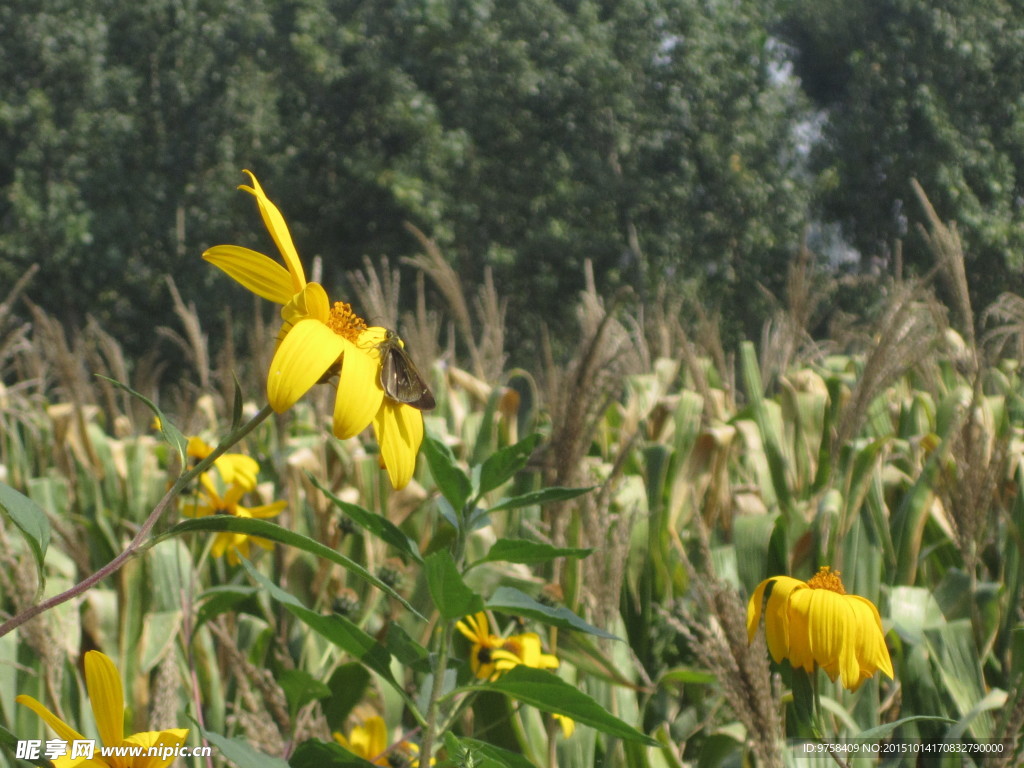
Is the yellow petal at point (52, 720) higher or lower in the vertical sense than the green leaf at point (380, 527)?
lower

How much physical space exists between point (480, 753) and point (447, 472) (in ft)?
0.78

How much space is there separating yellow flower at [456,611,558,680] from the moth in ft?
1.92

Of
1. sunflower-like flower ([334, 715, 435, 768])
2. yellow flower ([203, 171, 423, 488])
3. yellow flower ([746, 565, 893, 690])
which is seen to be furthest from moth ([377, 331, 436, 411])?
sunflower-like flower ([334, 715, 435, 768])

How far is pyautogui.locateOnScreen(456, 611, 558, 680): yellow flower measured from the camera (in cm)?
119

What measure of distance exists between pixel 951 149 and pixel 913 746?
13451 millimetres

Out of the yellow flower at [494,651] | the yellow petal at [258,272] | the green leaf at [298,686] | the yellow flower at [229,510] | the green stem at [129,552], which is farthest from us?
the yellow flower at [229,510]

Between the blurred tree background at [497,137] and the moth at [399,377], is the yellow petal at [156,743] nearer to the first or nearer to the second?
the moth at [399,377]

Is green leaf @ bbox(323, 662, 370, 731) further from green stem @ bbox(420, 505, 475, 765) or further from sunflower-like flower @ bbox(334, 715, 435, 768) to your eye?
green stem @ bbox(420, 505, 475, 765)

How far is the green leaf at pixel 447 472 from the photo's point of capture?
2.85 feet

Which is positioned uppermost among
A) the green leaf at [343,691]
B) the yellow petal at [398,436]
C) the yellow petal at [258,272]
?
the yellow petal at [258,272]

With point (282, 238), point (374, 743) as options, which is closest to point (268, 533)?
point (282, 238)

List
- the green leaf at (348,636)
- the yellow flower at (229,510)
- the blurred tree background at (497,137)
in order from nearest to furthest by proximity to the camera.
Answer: the green leaf at (348,636), the yellow flower at (229,510), the blurred tree background at (497,137)

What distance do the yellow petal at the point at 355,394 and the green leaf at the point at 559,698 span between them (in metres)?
0.25

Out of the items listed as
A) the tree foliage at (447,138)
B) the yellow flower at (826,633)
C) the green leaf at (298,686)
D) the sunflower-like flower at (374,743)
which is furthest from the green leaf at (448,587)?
the tree foliage at (447,138)
